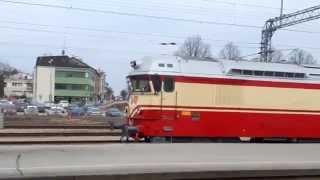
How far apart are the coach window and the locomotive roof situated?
21cm

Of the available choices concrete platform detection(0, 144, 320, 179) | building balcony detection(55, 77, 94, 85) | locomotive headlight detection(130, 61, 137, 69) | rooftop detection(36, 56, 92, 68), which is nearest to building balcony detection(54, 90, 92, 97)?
building balcony detection(55, 77, 94, 85)

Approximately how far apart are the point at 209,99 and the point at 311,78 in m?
4.47

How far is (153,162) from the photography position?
792 cm

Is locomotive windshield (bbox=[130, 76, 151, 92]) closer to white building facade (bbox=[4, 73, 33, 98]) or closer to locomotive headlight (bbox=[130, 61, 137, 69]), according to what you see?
locomotive headlight (bbox=[130, 61, 137, 69])

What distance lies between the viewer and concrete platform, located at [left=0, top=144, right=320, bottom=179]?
6965 millimetres

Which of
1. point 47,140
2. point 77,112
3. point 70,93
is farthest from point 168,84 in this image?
point 70,93

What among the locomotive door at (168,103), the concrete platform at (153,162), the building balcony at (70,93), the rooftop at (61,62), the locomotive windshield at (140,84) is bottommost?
the building balcony at (70,93)

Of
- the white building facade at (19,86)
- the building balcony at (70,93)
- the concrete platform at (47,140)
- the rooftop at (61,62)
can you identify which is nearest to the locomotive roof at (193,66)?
the concrete platform at (47,140)

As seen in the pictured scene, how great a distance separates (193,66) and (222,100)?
1.53 metres

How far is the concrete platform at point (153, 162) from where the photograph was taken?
6965 millimetres

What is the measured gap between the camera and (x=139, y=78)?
67.2 ft

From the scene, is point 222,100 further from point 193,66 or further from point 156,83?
point 156,83

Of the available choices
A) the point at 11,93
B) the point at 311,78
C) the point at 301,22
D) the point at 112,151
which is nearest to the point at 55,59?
the point at 11,93

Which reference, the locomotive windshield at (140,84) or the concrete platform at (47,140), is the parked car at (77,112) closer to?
the concrete platform at (47,140)
